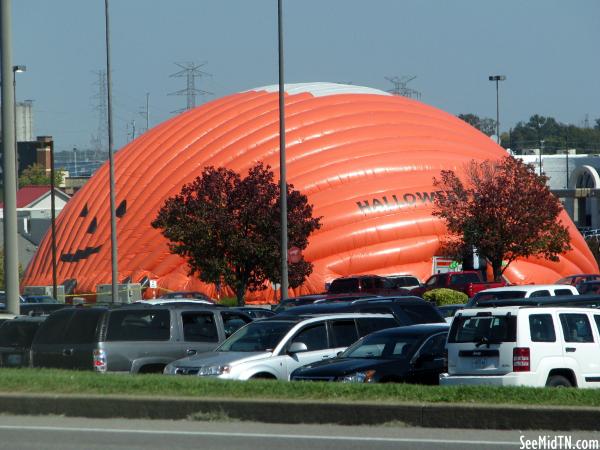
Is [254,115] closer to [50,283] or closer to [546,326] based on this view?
[50,283]

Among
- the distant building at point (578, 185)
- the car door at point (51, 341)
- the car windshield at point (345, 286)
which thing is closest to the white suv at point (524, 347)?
the car door at point (51, 341)

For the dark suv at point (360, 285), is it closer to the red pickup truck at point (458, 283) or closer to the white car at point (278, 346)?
the red pickup truck at point (458, 283)

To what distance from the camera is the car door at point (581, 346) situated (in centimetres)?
1686

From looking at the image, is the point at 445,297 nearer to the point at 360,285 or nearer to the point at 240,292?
the point at 360,285

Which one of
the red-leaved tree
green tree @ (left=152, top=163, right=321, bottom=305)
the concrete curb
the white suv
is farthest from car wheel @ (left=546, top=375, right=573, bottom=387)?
the red-leaved tree

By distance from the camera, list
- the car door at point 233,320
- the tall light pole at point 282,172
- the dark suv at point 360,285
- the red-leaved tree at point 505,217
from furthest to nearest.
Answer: the red-leaved tree at point 505,217 → the dark suv at point 360,285 → the tall light pole at point 282,172 → the car door at point 233,320

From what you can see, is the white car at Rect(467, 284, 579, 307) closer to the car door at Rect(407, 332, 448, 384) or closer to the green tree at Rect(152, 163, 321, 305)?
the car door at Rect(407, 332, 448, 384)

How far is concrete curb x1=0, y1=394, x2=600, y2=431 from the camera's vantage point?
12.7 metres

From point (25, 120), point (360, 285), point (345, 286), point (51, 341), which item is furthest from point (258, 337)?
point (25, 120)

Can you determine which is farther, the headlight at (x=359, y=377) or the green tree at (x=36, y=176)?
the green tree at (x=36, y=176)

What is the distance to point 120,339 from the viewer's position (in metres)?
19.4

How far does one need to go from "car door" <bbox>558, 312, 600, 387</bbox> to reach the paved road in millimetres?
4479

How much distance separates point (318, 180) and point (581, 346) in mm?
42185

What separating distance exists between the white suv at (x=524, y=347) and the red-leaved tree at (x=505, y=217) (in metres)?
35.0
